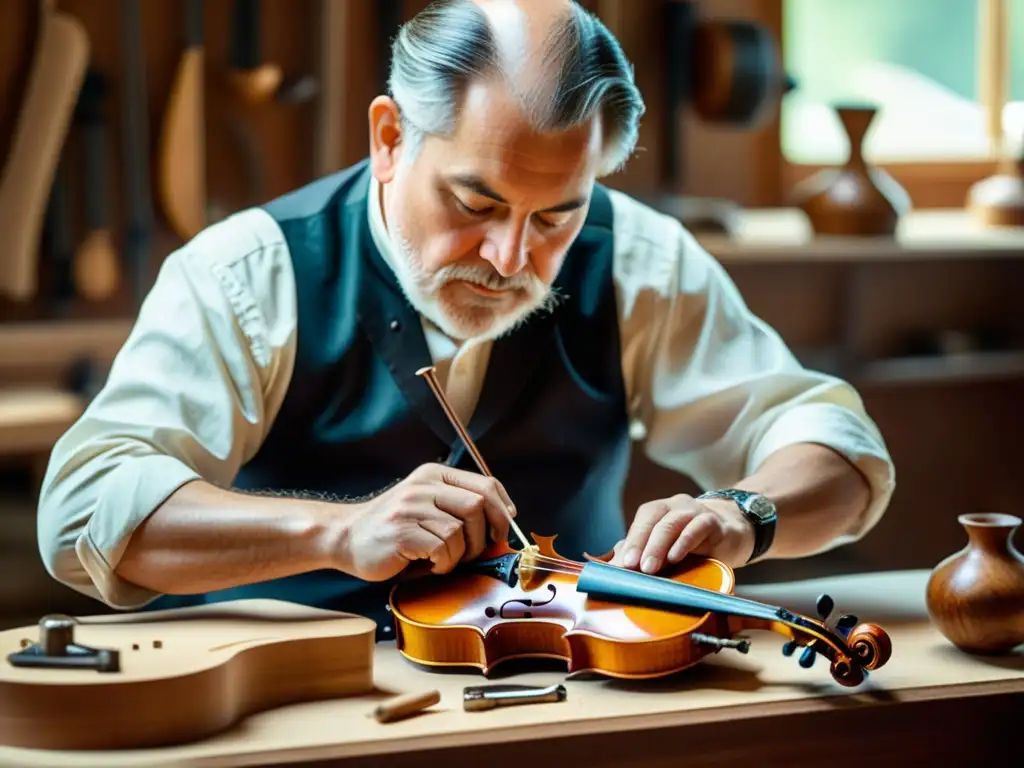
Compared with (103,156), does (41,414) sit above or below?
below

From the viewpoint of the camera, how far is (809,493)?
2.11m

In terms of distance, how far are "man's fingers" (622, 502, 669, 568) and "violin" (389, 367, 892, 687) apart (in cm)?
3

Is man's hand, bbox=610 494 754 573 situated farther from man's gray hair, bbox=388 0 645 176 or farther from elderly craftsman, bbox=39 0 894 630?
man's gray hair, bbox=388 0 645 176

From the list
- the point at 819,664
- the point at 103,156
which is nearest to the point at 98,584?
the point at 819,664

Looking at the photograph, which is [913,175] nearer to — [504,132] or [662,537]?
[504,132]

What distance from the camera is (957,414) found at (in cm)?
445

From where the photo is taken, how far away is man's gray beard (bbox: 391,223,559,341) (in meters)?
1.99

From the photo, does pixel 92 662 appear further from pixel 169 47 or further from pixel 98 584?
pixel 169 47

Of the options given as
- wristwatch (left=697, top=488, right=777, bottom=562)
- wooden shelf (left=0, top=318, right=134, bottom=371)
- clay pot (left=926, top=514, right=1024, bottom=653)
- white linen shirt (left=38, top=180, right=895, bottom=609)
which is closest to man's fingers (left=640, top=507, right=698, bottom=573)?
wristwatch (left=697, top=488, right=777, bottom=562)

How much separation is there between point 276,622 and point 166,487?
0.81ft

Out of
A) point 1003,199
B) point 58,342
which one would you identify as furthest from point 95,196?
point 1003,199

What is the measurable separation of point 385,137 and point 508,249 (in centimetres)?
28

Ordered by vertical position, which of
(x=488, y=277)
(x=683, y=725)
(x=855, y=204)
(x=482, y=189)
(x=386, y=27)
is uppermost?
(x=386, y=27)

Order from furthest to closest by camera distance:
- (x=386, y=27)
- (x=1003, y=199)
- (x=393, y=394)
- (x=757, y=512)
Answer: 1. (x=1003, y=199)
2. (x=386, y=27)
3. (x=393, y=394)
4. (x=757, y=512)
